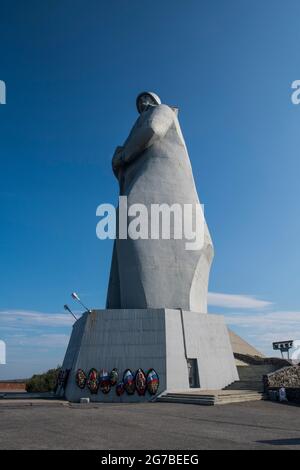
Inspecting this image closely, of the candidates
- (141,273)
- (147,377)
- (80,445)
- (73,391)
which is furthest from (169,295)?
(80,445)

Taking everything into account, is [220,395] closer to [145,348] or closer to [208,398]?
[208,398]

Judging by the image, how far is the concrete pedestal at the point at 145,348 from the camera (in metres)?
18.3

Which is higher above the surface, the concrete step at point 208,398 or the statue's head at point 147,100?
the statue's head at point 147,100

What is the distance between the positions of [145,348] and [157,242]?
5247mm

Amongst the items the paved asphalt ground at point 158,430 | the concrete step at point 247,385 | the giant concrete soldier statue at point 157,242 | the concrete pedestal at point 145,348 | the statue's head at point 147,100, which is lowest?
the paved asphalt ground at point 158,430

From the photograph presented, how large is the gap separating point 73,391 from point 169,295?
6.01 metres

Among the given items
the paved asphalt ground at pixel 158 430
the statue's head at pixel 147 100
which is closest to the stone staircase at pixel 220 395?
the paved asphalt ground at pixel 158 430

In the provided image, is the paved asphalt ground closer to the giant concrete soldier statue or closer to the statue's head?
the giant concrete soldier statue

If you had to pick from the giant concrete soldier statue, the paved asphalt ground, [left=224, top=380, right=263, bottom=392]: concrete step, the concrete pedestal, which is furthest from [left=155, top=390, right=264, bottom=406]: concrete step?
the giant concrete soldier statue

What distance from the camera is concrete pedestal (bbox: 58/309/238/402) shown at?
60.0 feet

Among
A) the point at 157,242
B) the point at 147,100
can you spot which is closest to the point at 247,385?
the point at 157,242

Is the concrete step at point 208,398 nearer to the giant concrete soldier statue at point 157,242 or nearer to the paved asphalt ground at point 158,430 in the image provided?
the paved asphalt ground at point 158,430

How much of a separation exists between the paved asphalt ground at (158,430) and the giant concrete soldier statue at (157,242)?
7.71 metres

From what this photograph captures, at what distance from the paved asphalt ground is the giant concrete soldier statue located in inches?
304
